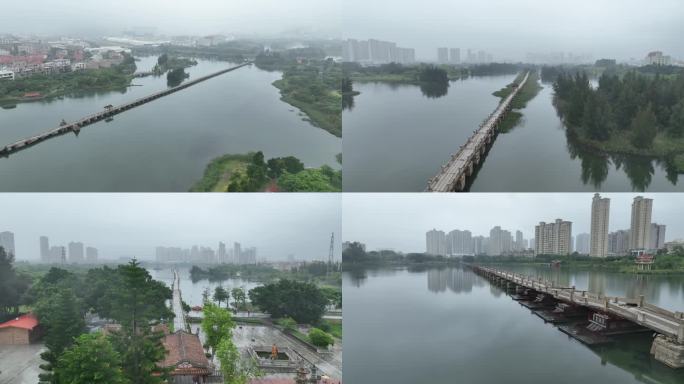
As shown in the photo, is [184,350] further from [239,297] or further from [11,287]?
[11,287]

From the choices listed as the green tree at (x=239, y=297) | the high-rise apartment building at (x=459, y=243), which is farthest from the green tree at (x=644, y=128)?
the green tree at (x=239, y=297)

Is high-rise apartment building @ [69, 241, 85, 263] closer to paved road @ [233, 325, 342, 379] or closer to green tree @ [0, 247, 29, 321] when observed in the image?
green tree @ [0, 247, 29, 321]

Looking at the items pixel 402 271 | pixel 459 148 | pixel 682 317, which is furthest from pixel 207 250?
pixel 682 317

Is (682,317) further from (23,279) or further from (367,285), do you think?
(23,279)

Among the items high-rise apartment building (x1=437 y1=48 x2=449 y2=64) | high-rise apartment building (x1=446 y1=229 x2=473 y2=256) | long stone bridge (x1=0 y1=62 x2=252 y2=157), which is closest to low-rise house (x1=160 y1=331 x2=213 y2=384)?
long stone bridge (x1=0 y1=62 x2=252 y2=157)

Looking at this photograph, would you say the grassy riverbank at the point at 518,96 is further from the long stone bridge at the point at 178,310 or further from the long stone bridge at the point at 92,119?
the long stone bridge at the point at 178,310
